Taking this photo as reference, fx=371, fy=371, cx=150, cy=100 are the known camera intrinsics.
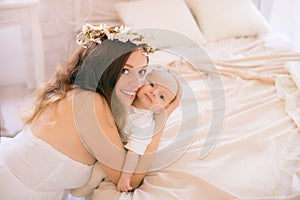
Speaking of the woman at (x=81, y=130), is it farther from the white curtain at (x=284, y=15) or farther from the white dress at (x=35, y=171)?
the white curtain at (x=284, y=15)

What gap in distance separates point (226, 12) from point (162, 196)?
5.64 feet

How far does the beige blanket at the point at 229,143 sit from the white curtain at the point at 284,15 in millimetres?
962

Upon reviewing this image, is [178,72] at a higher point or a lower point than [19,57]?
higher

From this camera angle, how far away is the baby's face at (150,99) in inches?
50.5

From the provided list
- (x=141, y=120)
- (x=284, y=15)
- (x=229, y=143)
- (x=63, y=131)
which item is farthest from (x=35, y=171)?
(x=284, y=15)

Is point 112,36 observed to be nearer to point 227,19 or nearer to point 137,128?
point 137,128

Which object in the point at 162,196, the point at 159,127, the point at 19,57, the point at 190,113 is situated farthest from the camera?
the point at 19,57

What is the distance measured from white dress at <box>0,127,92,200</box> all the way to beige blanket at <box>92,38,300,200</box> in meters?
0.14

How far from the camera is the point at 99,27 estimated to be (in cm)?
127

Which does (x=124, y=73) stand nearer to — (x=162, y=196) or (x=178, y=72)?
(x=162, y=196)

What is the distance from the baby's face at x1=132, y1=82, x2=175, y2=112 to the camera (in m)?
1.28

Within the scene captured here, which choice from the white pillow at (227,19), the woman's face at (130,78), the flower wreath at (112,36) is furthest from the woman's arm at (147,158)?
the white pillow at (227,19)

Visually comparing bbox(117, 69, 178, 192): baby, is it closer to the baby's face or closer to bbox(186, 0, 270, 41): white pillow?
the baby's face

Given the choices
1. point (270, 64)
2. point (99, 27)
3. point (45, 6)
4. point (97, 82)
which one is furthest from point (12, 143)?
point (45, 6)
